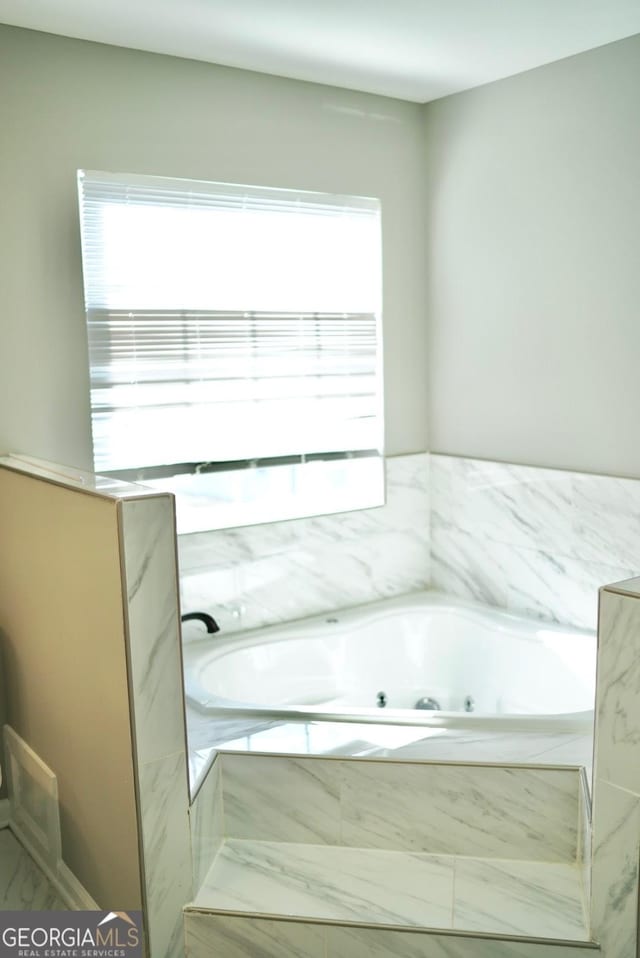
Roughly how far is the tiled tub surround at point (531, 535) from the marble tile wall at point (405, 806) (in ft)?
3.47

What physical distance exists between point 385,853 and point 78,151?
2388 millimetres

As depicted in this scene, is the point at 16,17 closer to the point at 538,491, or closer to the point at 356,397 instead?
the point at 356,397

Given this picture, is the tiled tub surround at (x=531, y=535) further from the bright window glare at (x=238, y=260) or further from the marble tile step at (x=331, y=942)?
the marble tile step at (x=331, y=942)

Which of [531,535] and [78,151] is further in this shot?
[531,535]

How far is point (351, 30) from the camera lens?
2.88m

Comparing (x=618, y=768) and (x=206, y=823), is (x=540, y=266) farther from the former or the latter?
(x=206, y=823)

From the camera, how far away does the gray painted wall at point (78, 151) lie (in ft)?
9.37

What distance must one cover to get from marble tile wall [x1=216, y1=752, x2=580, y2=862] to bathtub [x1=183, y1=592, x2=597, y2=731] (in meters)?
0.55

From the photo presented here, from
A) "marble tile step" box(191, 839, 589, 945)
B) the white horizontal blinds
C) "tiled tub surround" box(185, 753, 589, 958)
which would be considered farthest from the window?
"marble tile step" box(191, 839, 589, 945)

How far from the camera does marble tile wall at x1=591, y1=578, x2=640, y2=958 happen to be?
1825 millimetres

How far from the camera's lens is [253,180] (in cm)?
336

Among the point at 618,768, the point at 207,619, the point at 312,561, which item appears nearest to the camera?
the point at 618,768

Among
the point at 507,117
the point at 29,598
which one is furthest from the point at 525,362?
the point at 29,598

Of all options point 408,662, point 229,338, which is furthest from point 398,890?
point 229,338
